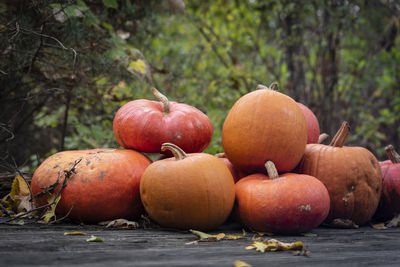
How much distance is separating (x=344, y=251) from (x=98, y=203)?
1.22 m

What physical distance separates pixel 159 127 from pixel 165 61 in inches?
143

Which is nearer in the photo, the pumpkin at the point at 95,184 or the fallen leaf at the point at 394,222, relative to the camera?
the pumpkin at the point at 95,184

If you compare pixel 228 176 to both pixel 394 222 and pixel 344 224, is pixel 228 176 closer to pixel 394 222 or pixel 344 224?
pixel 344 224

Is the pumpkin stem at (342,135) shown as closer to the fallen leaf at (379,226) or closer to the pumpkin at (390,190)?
the pumpkin at (390,190)

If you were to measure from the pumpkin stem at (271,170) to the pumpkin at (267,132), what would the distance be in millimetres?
36

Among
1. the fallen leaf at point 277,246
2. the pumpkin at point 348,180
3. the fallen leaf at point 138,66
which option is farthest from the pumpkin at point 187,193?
the fallen leaf at point 138,66

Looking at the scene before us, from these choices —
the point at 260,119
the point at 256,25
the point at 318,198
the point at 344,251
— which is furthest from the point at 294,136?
the point at 256,25

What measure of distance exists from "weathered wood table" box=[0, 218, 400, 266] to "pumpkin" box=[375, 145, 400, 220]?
0.48 m

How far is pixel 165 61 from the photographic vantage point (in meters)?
5.70

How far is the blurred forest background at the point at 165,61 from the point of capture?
118 inches

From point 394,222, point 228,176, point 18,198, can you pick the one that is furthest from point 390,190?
point 18,198

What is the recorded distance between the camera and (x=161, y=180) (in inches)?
75.2

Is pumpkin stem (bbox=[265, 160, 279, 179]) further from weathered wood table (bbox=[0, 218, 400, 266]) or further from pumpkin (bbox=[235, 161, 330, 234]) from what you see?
weathered wood table (bbox=[0, 218, 400, 266])

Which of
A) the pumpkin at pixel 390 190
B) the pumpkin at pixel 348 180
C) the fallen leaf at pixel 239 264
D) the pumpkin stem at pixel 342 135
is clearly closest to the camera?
the fallen leaf at pixel 239 264
